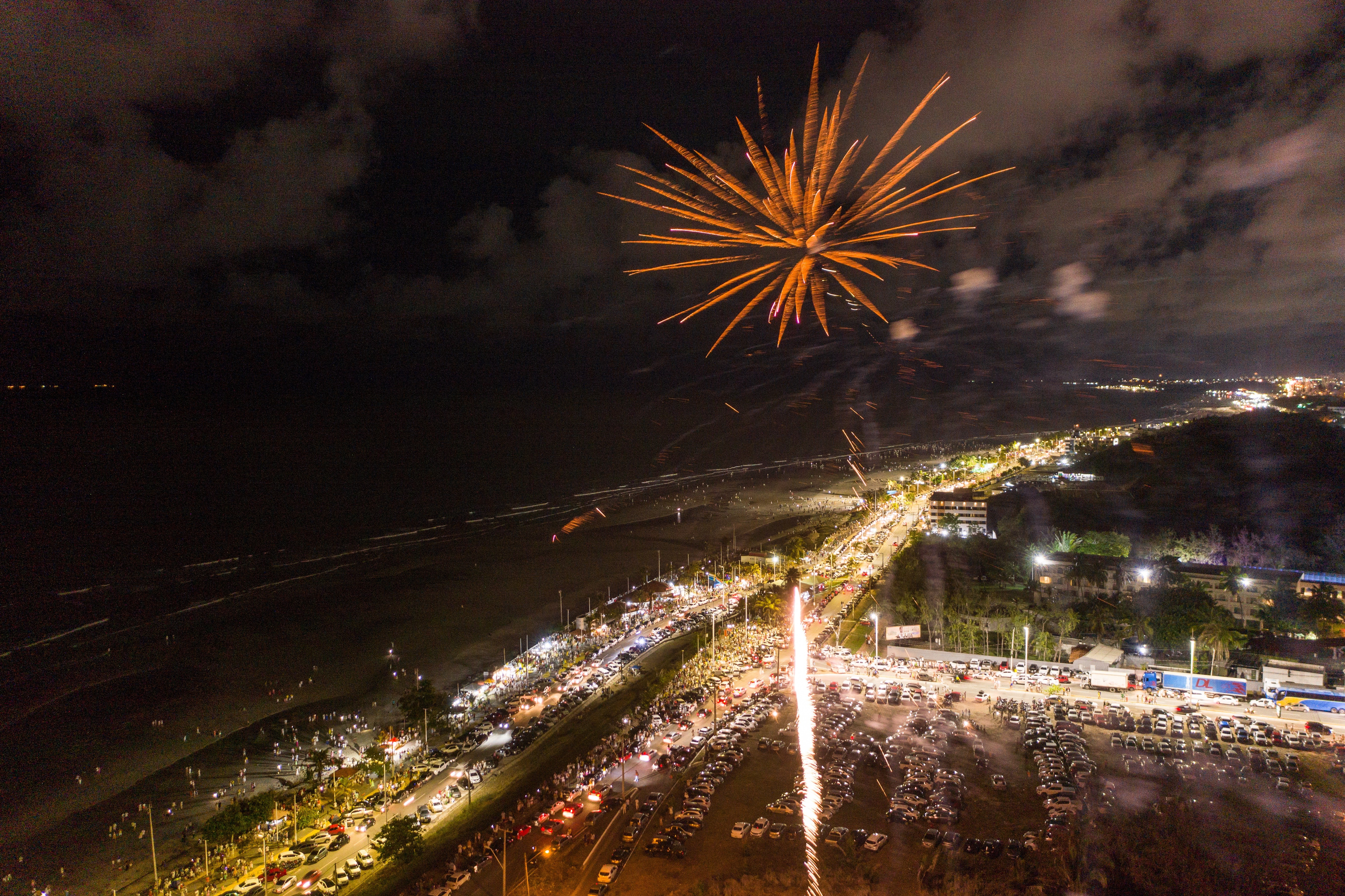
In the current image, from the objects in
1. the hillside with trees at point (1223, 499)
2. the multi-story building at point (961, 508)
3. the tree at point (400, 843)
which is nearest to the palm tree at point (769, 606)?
the tree at point (400, 843)

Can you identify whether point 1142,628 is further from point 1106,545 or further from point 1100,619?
point 1106,545

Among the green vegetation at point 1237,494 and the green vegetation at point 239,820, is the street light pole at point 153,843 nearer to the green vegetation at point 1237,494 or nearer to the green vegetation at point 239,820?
the green vegetation at point 239,820

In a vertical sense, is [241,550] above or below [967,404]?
below

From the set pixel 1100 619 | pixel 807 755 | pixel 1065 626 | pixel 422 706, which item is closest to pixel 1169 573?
pixel 1100 619

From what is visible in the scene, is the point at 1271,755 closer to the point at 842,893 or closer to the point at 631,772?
the point at 842,893

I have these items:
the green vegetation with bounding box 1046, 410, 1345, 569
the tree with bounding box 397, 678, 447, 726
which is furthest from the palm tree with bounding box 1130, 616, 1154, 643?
the tree with bounding box 397, 678, 447, 726

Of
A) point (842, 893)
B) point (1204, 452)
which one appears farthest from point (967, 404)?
point (842, 893)
